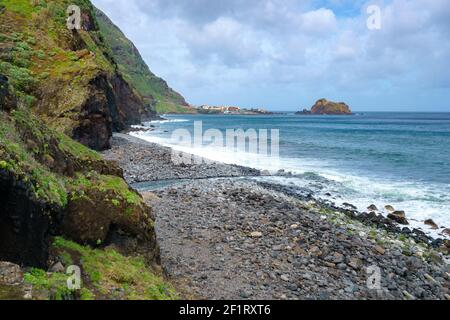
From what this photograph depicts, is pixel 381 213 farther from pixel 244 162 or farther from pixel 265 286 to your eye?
pixel 244 162

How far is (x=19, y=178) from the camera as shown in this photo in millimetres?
6973

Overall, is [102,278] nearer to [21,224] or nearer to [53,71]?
[21,224]

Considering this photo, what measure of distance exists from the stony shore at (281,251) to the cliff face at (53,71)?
47.6ft

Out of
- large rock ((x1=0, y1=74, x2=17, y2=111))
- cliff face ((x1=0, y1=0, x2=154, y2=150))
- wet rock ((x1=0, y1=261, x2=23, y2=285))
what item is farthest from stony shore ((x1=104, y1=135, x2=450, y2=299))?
cliff face ((x1=0, y1=0, x2=154, y2=150))

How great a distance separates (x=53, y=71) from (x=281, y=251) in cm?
2563

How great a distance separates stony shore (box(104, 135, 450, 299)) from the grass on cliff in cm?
171

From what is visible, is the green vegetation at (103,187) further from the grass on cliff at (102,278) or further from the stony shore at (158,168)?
the stony shore at (158,168)

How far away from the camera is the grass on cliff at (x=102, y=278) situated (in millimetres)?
6465

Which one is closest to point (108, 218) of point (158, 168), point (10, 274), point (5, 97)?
point (10, 274)

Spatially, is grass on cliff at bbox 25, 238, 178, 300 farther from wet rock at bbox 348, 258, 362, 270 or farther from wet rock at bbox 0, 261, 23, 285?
wet rock at bbox 348, 258, 362, 270

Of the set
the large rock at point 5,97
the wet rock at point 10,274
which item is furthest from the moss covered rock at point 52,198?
the wet rock at point 10,274
